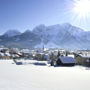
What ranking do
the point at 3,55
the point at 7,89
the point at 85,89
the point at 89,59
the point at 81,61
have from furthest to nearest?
the point at 3,55
the point at 81,61
the point at 89,59
the point at 85,89
the point at 7,89

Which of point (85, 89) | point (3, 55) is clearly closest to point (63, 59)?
point (85, 89)

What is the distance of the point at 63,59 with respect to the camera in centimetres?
3653

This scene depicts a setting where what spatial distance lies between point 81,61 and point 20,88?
97.4 feet

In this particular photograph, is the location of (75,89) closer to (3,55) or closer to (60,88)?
(60,88)

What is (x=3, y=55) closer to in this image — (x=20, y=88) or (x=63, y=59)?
(x=63, y=59)

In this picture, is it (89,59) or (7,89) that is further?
(89,59)

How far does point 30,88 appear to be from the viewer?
11.7m

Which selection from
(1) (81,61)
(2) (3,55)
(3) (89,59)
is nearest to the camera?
(3) (89,59)

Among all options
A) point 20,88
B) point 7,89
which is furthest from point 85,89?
point 7,89

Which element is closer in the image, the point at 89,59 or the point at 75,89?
the point at 75,89

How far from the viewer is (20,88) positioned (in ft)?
38.0

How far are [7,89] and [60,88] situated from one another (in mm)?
4236

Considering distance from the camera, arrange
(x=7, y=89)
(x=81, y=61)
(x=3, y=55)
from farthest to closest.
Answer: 1. (x=3, y=55)
2. (x=81, y=61)
3. (x=7, y=89)

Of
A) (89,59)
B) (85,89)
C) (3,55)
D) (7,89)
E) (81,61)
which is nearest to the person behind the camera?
(7,89)
